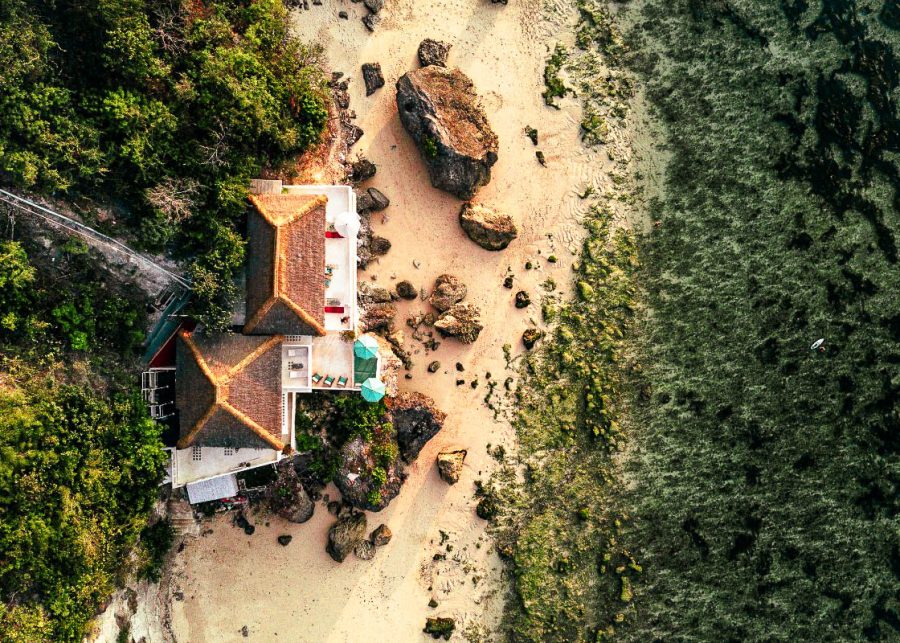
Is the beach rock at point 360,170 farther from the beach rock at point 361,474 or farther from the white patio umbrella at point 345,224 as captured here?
the beach rock at point 361,474

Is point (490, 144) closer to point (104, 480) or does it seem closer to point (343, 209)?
point (343, 209)

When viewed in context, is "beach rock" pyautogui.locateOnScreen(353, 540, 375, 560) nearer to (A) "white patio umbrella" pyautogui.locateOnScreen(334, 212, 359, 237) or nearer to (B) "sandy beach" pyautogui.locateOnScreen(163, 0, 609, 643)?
(B) "sandy beach" pyautogui.locateOnScreen(163, 0, 609, 643)

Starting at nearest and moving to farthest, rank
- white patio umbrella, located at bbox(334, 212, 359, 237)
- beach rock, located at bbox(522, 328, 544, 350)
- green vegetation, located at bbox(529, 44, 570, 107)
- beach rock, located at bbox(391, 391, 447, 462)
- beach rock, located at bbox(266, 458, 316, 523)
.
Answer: white patio umbrella, located at bbox(334, 212, 359, 237) → beach rock, located at bbox(266, 458, 316, 523) → beach rock, located at bbox(391, 391, 447, 462) → beach rock, located at bbox(522, 328, 544, 350) → green vegetation, located at bbox(529, 44, 570, 107)

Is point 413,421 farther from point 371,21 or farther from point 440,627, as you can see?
point 371,21

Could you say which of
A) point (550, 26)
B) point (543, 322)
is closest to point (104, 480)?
point (543, 322)

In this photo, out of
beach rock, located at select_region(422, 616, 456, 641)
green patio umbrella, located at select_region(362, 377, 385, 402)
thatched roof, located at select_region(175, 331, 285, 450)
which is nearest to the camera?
thatched roof, located at select_region(175, 331, 285, 450)

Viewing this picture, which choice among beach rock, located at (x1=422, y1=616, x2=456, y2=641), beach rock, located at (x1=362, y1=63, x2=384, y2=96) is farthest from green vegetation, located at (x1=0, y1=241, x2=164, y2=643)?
beach rock, located at (x1=362, y1=63, x2=384, y2=96)
